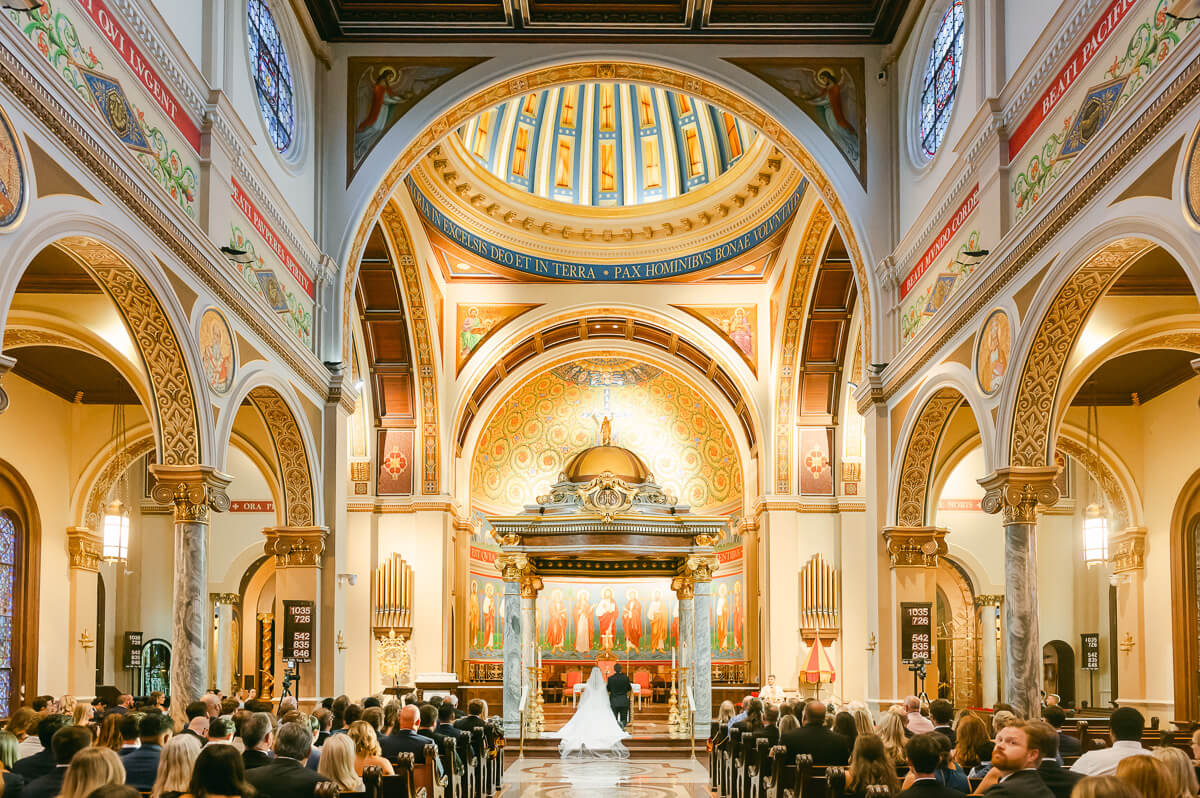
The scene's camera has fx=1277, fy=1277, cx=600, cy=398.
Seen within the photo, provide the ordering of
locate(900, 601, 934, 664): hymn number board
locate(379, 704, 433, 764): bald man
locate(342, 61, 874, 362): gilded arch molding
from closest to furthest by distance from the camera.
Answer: locate(379, 704, 433, 764): bald man, locate(900, 601, 934, 664): hymn number board, locate(342, 61, 874, 362): gilded arch molding

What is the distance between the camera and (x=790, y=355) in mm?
24703

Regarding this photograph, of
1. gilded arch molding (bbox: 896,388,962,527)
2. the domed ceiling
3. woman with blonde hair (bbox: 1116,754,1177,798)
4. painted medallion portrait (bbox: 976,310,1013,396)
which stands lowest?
woman with blonde hair (bbox: 1116,754,1177,798)

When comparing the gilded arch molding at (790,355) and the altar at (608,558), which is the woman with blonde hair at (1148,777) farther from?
the gilded arch molding at (790,355)

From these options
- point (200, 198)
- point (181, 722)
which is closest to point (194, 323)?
point (200, 198)

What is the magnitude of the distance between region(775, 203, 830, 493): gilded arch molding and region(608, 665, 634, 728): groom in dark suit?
504 cm

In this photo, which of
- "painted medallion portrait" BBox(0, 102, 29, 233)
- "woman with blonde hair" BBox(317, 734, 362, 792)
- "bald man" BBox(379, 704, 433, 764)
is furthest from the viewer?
"bald man" BBox(379, 704, 433, 764)

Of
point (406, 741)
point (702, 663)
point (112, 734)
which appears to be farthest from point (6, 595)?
point (112, 734)

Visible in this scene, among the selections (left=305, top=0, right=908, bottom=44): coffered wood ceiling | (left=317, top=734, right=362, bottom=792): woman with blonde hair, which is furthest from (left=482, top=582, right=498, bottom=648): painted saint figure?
(left=317, top=734, right=362, bottom=792): woman with blonde hair

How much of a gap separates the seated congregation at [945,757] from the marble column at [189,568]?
205 inches

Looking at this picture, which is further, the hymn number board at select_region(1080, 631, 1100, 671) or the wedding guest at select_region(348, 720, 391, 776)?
the hymn number board at select_region(1080, 631, 1100, 671)

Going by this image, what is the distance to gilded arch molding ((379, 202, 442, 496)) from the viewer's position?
22172 mm

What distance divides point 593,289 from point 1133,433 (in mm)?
11090

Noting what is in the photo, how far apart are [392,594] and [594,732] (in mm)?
5969

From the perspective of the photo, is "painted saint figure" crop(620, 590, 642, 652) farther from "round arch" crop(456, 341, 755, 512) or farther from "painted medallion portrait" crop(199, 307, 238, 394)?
"painted medallion portrait" crop(199, 307, 238, 394)
